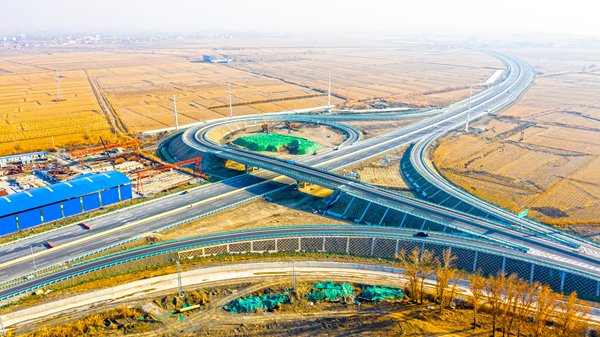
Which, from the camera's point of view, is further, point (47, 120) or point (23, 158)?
point (47, 120)

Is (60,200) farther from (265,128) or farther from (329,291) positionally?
(265,128)

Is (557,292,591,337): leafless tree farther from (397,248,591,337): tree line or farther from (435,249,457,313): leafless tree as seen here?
(435,249,457,313): leafless tree

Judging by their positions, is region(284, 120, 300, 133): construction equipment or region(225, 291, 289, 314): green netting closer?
region(225, 291, 289, 314): green netting

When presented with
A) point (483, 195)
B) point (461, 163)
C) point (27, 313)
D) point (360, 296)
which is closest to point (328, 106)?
point (461, 163)

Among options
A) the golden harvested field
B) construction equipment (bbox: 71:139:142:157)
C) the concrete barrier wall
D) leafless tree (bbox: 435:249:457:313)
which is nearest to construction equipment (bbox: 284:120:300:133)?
the golden harvested field

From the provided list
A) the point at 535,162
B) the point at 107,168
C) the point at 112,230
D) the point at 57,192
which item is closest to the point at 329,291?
the point at 112,230

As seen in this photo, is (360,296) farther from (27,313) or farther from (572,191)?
(572,191)

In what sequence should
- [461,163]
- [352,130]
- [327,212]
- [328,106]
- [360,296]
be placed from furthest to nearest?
1. [328,106]
2. [352,130]
3. [461,163]
4. [327,212]
5. [360,296]
